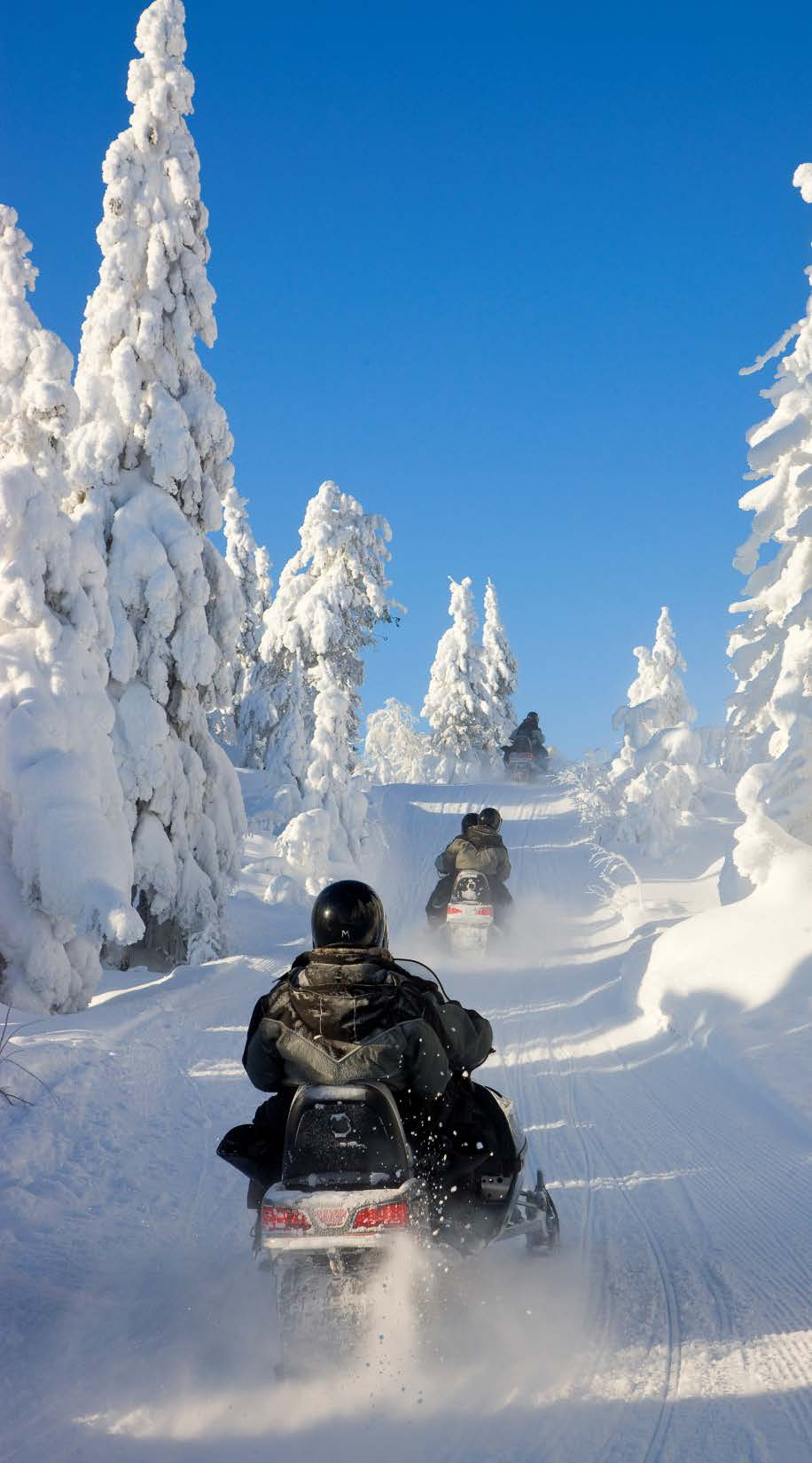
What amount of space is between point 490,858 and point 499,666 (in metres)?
41.3

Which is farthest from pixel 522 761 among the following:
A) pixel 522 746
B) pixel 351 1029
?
pixel 351 1029

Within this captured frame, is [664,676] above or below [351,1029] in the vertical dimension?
above

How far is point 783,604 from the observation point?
14914mm

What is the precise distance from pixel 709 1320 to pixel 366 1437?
143 cm

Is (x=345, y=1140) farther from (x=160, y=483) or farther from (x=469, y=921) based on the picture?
(x=160, y=483)

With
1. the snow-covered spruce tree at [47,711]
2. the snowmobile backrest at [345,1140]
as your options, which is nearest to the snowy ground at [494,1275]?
the snowmobile backrest at [345,1140]

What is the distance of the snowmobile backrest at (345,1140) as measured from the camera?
358 cm

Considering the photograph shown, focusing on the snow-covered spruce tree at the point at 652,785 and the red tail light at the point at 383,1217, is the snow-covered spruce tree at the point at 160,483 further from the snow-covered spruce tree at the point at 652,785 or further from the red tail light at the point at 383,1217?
the red tail light at the point at 383,1217

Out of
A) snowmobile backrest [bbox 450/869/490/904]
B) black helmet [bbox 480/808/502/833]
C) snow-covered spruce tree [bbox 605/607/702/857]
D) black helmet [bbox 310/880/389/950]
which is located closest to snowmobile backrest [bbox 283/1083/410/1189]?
black helmet [bbox 310/880/389/950]

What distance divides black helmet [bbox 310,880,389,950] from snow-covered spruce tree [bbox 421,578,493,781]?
161 feet

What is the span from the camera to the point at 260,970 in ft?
46.2

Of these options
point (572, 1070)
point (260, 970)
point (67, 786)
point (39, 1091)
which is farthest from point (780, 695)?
point (39, 1091)

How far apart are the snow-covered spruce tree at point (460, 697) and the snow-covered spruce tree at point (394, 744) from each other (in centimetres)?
1331

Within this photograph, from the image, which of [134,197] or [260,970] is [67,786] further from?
[134,197]
